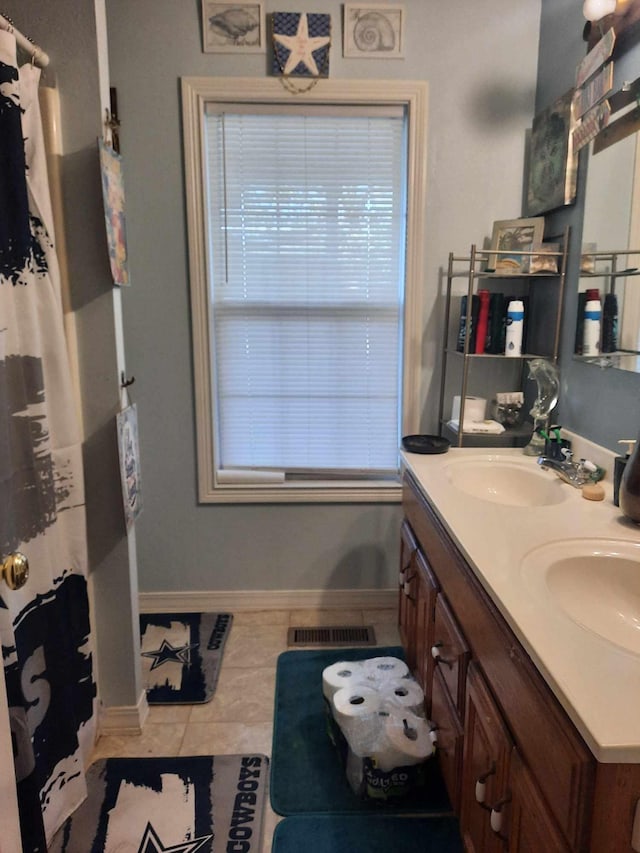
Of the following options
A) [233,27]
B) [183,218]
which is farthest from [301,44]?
[183,218]

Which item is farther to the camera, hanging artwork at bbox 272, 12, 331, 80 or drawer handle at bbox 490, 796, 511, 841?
hanging artwork at bbox 272, 12, 331, 80

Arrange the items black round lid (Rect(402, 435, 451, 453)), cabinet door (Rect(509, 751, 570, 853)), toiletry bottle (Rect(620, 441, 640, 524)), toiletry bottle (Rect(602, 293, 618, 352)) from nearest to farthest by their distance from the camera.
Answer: cabinet door (Rect(509, 751, 570, 853))
toiletry bottle (Rect(620, 441, 640, 524))
toiletry bottle (Rect(602, 293, 618, 352))
black round lid (Rect(402, 435, 451, 453))

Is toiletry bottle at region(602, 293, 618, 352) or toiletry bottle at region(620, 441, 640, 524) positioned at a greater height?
toiletry bottle at region(602, 293, 618, 352)

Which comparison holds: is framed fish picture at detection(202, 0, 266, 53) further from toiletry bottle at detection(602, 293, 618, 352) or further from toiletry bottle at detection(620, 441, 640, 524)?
toiletry bottle at detection(620, 441, 640, 524)

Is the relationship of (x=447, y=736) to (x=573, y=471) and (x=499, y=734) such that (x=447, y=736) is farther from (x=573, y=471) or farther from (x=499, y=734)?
(x=573, y=471)

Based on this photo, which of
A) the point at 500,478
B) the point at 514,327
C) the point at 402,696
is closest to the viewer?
the point at 402,696

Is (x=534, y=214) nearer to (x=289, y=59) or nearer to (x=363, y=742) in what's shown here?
(x=289, y=59)

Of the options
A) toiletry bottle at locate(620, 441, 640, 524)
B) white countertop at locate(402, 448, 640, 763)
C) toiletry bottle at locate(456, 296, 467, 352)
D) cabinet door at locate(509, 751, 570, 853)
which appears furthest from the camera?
toiletry bottle at locate(456, 296, 467, 352)

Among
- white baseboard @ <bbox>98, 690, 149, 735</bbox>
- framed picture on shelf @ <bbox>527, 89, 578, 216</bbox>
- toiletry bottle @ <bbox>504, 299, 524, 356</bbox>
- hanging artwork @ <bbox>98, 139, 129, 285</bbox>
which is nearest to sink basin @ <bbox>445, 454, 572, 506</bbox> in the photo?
toiletry bottle @ <bbox>504, 299, 524, 356</bbox>

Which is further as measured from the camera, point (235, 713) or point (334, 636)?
point (334, 636)

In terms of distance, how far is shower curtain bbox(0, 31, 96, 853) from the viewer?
1.20 metres

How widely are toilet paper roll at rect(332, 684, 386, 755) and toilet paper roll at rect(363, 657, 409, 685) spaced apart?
2.0 inches

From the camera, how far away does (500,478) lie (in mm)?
1924

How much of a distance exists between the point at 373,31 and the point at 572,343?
1428mm
